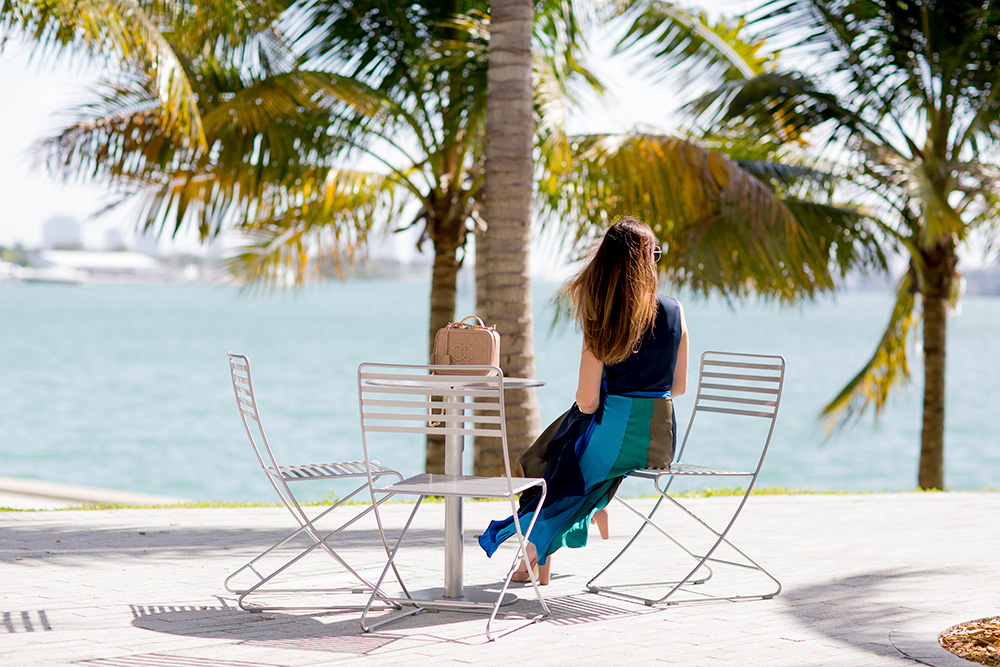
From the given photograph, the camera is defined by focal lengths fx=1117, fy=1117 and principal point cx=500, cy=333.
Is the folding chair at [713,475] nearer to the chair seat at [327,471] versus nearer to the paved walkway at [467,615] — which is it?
the paved walkway at [467,615]

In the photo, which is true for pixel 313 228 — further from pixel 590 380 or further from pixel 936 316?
pixel 590 380

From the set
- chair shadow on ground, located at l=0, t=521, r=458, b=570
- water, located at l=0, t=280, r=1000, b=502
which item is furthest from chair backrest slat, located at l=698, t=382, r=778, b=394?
water, located at l=0, t=280, r=1000, b=502

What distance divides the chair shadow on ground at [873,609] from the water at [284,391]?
10.7ft

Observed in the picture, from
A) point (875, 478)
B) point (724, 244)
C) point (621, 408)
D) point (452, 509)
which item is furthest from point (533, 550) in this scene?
point (875, 478)

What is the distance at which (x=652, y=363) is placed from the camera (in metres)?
4.64

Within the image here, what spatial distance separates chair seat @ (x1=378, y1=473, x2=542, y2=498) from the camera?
4.08 m

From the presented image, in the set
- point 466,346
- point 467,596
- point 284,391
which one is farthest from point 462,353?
point 284,391

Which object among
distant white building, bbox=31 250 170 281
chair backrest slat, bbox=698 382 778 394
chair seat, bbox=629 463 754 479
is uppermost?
distant white building, bbox=31 250 170 281

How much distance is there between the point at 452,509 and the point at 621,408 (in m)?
0.81

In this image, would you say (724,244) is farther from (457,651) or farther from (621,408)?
(457,651)

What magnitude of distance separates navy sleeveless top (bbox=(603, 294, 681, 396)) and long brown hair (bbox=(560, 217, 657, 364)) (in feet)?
0.18

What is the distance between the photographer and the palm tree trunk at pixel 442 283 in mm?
10516

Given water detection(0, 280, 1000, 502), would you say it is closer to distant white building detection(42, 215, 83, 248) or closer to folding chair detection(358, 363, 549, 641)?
folding chair detection(358, 363, 549, 641)

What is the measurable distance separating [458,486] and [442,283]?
21.6ft
